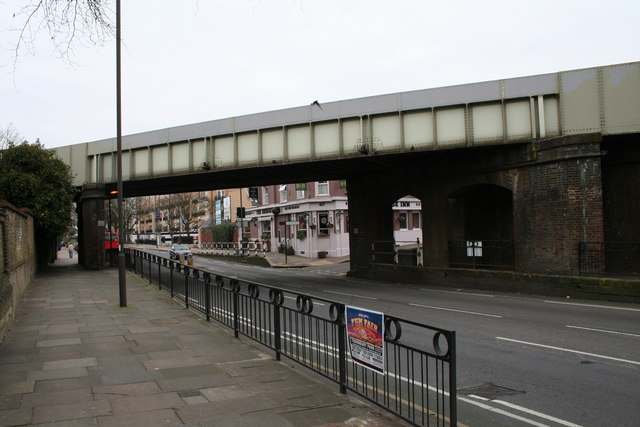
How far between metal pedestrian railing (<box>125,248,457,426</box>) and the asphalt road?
1.76ft

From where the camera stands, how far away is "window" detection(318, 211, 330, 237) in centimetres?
4428

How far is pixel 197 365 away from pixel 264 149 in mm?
17023

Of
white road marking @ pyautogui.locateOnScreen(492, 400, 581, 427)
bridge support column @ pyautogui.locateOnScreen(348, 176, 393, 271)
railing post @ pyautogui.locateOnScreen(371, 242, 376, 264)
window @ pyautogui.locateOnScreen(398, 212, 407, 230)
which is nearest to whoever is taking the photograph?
white road marking @ pyautogui.locateOnScreen(492, 400, 581, 427)

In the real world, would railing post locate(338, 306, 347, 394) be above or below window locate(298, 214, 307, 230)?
below

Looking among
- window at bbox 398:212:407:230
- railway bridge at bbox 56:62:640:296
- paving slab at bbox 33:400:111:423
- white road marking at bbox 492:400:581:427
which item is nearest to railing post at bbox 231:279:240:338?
paving slab at bbox 33:400:111:423

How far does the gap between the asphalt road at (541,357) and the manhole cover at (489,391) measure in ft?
0.04

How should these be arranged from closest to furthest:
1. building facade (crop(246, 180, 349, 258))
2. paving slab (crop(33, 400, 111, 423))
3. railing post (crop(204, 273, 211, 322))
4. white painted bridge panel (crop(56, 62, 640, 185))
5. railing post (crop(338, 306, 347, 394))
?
paving slab (crop(33, 400, 111, 423)) → railing post (crop(338, 306, 347, 394)) → railing post (crop(204, 273, 211, 322)) → white painted bridge panel (crop(56, 62, 640, 185)) → building facade (crop(246, 180, 349, 258))

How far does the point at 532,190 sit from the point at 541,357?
11.6 m

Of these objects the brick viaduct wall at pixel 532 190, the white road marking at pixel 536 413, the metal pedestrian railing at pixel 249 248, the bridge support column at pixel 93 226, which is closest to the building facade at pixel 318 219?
the metal pedestrian railing at pixel 249 248

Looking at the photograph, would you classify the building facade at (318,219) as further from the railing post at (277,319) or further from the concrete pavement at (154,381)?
the railing post at (277,319)

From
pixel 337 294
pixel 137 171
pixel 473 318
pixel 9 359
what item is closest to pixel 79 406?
pixel 9 359

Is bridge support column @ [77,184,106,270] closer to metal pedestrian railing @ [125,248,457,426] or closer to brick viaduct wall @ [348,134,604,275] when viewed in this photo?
metal pedestrian railing @ [125,248,457,426]

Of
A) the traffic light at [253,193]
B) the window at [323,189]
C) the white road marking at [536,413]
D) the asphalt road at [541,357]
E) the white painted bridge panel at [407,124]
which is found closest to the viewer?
the white road marking at [536,413]

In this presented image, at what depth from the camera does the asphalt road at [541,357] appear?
5750 millimetres
